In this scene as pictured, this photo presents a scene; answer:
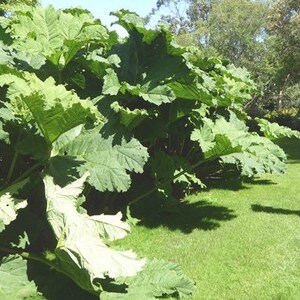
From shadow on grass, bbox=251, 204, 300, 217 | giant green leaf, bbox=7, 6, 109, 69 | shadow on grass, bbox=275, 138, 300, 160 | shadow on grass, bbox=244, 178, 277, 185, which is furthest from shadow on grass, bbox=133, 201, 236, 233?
shadow on grass, bbox=275, 138, 300, 160

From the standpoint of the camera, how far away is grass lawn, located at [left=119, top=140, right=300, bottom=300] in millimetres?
2910

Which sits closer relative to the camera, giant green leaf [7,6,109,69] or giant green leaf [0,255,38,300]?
giant green leaf [0,255,38,300]

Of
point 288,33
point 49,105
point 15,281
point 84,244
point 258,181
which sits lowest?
point 258,181

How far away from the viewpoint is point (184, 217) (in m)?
4.27

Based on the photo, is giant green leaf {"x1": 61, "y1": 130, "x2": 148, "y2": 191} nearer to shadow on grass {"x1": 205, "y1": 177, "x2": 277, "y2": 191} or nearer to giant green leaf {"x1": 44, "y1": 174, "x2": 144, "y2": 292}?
giant green leaf {"x1": 44, "y1": 174, "x2": 144, "y2": 292}

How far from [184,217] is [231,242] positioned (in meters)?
0.70

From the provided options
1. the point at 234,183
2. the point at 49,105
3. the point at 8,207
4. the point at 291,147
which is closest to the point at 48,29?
the point at 49,105

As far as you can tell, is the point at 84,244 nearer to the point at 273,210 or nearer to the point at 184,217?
the point at 184,217

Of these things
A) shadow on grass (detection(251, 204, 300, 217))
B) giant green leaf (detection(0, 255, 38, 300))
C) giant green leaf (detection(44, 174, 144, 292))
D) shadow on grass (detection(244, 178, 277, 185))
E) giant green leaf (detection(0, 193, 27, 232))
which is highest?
giant green leaf (detection(0, 193, 27, 232))

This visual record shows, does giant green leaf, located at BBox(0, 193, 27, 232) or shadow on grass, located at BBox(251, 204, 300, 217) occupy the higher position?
giant green leaf, located at BBox(0, 193, 27, 232)

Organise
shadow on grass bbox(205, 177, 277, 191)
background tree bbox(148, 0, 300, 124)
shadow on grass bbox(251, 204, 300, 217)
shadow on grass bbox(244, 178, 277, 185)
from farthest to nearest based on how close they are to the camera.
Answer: background tree bbox(148, 0, 300, 124) < shadow on grass bbox(244, 178, 277, 185) < shadow on grass bbox(205, 177, 277, 191) < shadow on grass bbox(251, 204, 300, 217)

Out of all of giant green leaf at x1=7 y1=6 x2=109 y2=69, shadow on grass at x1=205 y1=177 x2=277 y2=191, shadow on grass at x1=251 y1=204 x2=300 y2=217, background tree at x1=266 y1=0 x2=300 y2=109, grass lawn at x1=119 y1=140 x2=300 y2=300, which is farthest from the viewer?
background tree at x1=266 y1=0 x2=300 y2=109

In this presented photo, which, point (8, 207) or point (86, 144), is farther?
point (86, 144)

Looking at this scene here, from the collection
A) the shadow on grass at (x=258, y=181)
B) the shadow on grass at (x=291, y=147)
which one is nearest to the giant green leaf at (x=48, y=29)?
the shadow on grass at (x=258, y=181)
